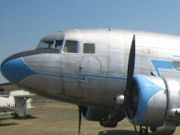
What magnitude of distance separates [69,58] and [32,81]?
1.54 m

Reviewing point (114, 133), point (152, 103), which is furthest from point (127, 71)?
point (114, 133)

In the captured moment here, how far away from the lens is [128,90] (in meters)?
12.9

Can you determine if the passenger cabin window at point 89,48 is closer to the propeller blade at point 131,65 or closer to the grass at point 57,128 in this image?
the propeller blade at point 131,65

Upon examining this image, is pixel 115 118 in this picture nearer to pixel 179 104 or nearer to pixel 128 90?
pixel 128 90

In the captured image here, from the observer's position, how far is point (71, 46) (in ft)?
46.4

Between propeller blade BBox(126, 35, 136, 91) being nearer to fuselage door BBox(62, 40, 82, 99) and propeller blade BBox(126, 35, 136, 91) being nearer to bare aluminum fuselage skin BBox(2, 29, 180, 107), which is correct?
bare aluminum fuselage skin BBox(2, 29, 180, 107)

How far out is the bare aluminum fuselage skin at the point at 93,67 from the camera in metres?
13.6

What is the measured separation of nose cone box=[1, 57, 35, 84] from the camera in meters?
13.4

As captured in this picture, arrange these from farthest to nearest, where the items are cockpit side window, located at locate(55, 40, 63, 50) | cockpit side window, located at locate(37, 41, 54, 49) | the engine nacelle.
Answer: cockpit side window, located at locate(37, 41, 54, 49) → cockpit side window, located at locate(55, 40, 63, 50) → the engine nacelle

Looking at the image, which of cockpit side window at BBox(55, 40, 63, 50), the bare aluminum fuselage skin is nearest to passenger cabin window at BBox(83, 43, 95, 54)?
the bare aluminum fuselage skin

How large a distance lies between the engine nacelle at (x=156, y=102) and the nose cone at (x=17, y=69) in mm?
3971

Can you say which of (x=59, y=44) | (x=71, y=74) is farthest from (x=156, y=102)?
(x=59, y=44)

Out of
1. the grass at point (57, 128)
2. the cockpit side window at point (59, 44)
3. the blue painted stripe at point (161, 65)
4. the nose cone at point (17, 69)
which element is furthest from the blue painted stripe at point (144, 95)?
the grass at point (57, 128)

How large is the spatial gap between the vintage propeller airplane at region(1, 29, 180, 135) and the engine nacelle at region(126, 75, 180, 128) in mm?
118
